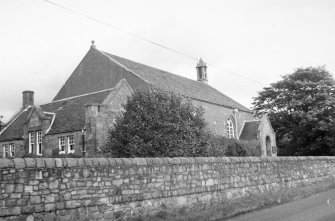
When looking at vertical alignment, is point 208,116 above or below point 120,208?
above

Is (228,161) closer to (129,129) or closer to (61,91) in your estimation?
(129,129)

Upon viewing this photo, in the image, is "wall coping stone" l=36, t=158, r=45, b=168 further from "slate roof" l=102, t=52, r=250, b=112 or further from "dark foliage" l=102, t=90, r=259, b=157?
"slate roof" l=102, t=52, r=250, b=112

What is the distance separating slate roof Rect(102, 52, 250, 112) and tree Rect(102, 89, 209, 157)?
12.4 metres

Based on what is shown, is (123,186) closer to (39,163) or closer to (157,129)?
(39,163)

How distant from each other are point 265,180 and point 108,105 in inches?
595

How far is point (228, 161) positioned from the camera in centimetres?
1408

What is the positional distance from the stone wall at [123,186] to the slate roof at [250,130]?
28.0 metres

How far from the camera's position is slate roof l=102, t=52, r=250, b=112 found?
3797cm

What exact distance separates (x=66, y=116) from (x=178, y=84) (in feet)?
51.6

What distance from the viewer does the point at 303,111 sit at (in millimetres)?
42125

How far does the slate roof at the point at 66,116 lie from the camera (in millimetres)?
29391

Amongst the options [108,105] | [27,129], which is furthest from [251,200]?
[27,129]

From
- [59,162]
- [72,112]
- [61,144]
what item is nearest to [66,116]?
[72,112]

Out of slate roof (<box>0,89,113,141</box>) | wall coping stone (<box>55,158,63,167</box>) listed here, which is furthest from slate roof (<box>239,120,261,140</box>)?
wall coping stone (<box>55,158,63,167</box>)
